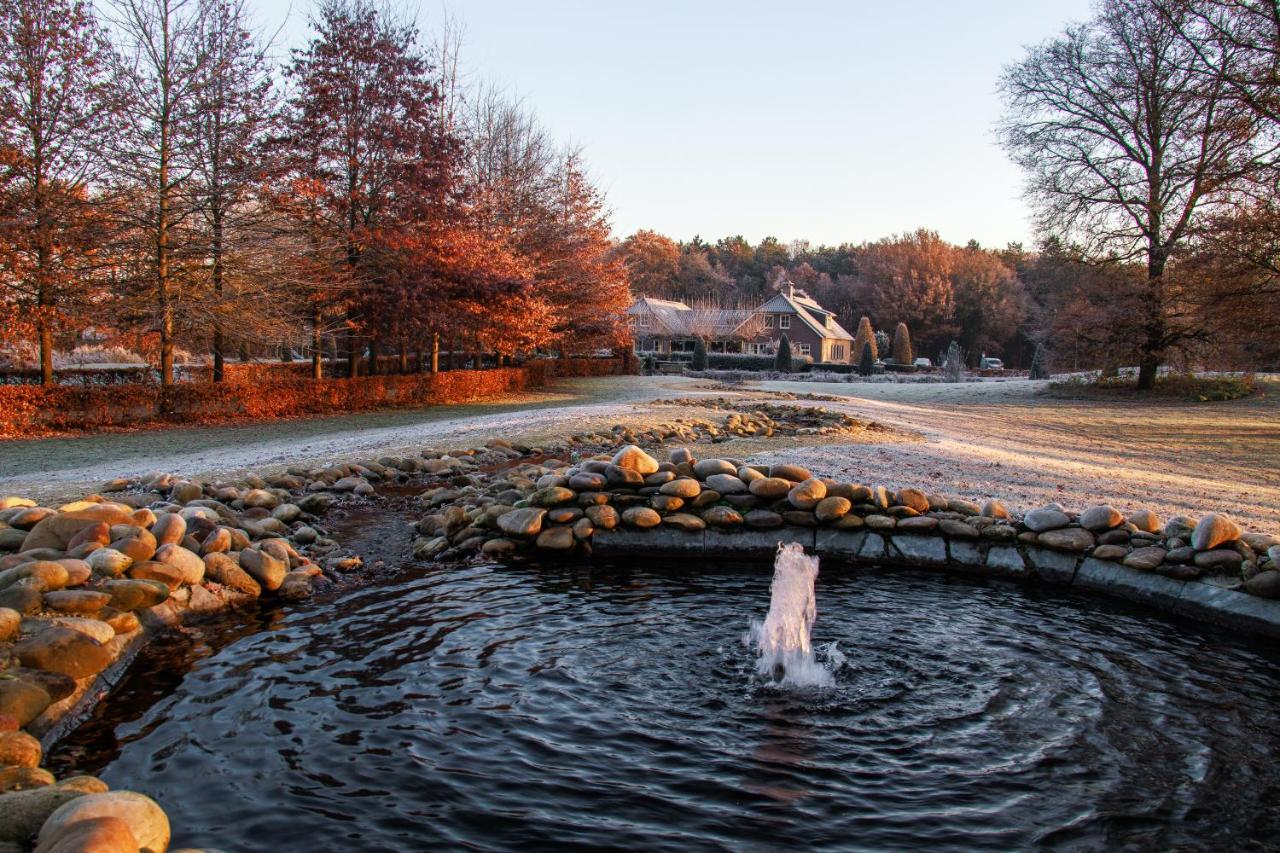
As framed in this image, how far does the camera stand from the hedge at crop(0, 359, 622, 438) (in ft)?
49.3

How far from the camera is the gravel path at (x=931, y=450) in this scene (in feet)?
31.2

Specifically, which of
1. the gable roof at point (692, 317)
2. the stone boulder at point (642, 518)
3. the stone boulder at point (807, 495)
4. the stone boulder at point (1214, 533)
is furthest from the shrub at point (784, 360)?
the stone boulder at point (1214, 533)

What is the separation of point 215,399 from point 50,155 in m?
5.63

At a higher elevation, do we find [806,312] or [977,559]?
[806,312]

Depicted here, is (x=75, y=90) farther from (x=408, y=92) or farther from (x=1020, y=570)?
(x=1020, y=570)

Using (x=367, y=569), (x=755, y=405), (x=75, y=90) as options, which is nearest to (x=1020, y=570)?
(x=367, y=569)

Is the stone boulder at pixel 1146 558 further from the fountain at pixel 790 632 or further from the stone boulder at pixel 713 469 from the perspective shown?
the stone boulder at pixel 713 469

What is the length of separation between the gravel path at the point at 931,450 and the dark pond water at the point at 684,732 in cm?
354

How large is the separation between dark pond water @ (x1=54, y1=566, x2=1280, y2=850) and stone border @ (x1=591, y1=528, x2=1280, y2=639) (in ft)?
0.96

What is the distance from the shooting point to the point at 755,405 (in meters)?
19.8

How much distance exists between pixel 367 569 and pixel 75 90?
15.3m

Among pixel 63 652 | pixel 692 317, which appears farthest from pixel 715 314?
pixel 63 652

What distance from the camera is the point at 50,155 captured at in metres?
16.2

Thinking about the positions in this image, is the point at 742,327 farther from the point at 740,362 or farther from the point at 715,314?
the point at 740,362
